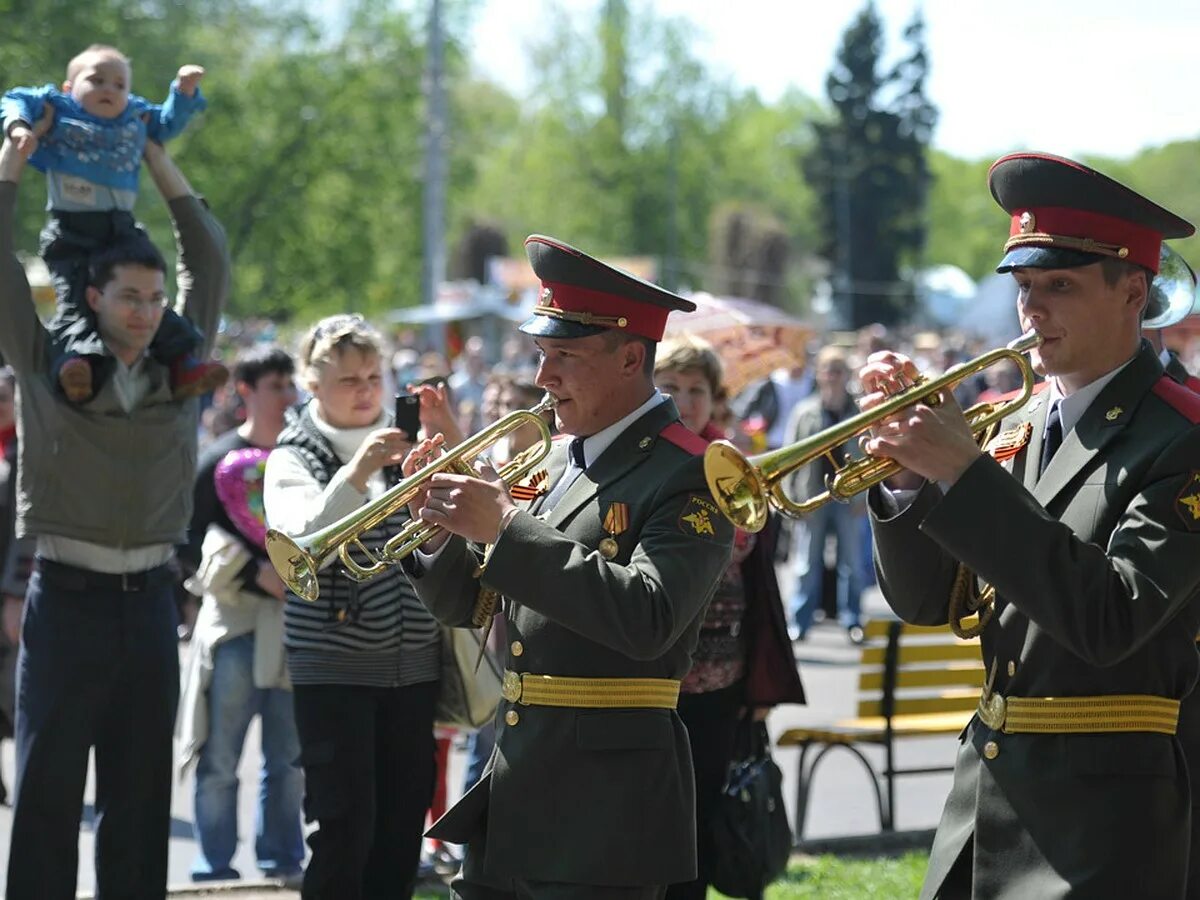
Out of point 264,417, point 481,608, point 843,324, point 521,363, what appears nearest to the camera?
point 481,608

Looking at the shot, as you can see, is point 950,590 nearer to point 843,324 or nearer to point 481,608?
point 481,608

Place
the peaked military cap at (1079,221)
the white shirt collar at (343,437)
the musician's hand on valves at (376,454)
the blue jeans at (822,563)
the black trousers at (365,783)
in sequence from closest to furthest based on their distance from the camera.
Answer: the peaked military cap at (1079,221)
the musician's hand on valves at (376,454)
the black trousers at (365,783)
the white shirt collar at (343,437)
the blue jeans at (822,563)

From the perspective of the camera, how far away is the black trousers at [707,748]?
6.01 metres

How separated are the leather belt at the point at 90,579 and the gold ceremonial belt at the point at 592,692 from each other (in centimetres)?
189

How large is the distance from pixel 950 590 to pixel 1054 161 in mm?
910

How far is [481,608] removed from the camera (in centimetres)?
450

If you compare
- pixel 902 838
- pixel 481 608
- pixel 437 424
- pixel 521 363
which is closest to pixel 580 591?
pixel 481 608

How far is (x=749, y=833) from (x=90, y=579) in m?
2.19

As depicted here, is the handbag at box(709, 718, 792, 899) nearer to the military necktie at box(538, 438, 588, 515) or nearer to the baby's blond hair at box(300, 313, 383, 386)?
the baby's blond hair at box(300, 313, 383, 386)

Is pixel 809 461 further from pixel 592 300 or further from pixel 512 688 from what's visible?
pixel 512 688

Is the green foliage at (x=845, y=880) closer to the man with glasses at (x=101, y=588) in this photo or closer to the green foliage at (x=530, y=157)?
the man with glasses at (x=101, y=588)

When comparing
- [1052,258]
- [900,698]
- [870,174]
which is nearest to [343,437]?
[1052,258]

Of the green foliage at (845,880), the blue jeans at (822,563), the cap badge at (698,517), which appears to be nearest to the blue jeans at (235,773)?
the green foliage at (845,880)

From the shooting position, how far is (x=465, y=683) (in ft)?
19.8
